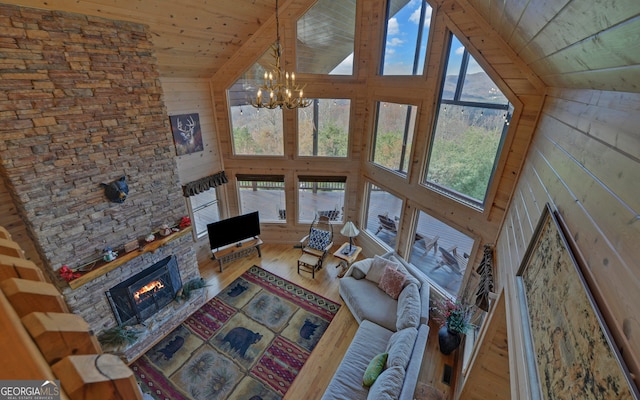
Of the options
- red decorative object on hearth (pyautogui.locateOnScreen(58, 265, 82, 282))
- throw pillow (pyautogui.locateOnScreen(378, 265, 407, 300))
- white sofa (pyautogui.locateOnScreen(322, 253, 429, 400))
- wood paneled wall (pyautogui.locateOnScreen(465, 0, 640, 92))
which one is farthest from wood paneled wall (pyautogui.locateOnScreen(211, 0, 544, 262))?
red decorative object on hearth (pyautogui.locateOnScreen(58, 265, 82, 282))

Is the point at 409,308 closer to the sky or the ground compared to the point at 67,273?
closer to the ground

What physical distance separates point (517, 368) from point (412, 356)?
78.5 inches

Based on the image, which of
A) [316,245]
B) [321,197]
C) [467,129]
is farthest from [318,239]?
[467,129]

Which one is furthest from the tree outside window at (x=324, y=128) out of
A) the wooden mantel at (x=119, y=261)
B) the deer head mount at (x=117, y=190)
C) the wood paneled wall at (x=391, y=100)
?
the deer head mount at (x=117, y=190)

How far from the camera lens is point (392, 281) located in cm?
502

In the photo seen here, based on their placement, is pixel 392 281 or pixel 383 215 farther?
pixel 383 215

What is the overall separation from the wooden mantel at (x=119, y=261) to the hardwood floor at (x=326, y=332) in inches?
62.9

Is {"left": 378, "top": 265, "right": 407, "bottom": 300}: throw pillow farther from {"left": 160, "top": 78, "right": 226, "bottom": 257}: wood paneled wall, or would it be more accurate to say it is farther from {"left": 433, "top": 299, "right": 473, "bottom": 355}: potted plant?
{"left": 160, "top": 78, "right": 226, "bottom": 257}: wood paneled wall

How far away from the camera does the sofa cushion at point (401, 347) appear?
3.44m

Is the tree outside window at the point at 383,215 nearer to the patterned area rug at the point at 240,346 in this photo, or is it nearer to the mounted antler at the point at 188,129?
the patterned area rug at the point at 240,346

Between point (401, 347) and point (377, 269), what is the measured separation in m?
1.85

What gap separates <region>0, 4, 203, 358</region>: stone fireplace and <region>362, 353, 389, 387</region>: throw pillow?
345cm

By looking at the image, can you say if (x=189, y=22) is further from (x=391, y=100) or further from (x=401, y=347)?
(x=401, y=347)

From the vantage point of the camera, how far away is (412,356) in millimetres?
3525
